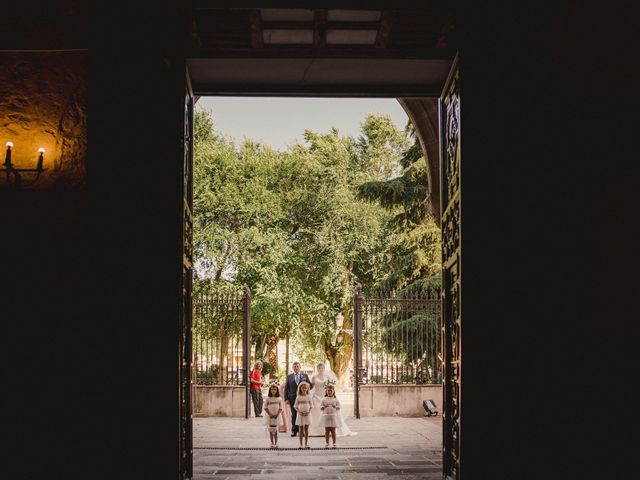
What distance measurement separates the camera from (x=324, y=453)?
34.4 feet

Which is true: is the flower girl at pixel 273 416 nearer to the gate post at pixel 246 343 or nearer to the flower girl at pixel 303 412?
the flower girl at pixel 303 412

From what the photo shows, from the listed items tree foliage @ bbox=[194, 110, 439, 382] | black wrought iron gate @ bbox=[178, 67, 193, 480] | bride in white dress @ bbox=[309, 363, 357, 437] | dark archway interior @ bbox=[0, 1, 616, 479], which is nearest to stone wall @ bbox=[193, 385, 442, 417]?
bride in white dress @ bbox=[309, 363, 357, 437]

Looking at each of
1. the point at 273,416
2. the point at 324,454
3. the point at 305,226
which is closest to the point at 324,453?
the point at 324,454

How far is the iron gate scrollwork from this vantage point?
6.13 meters
